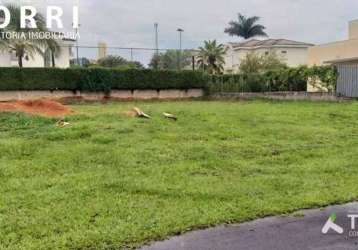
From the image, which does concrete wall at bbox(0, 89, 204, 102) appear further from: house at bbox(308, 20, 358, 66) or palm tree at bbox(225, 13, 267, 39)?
palm tree at bbox(225, 13, 267, 39)

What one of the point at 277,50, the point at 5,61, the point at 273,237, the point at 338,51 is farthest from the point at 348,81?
the point at 277,50

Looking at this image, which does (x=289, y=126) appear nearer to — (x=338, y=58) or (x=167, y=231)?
(x=167, y=231)

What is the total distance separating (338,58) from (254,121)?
22.3 meters

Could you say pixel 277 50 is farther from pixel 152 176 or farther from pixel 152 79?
pixel 152 176

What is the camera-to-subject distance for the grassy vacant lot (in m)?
4.58

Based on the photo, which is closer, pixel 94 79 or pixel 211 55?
pixel 94 79

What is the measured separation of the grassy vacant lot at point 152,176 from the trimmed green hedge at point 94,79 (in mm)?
13441

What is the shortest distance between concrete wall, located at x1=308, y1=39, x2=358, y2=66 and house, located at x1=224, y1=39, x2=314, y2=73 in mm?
11285

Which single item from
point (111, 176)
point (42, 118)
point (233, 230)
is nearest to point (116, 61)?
point (42, 118)

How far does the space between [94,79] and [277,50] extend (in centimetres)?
2783

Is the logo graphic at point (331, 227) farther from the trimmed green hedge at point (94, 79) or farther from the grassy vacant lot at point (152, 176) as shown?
the trimmed green hedge at point (94, 79)

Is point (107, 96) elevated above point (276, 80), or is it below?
below

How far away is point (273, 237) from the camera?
4312 millimetres

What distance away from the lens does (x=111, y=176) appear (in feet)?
21.9
